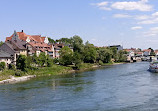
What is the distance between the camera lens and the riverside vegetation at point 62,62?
52.7 meters

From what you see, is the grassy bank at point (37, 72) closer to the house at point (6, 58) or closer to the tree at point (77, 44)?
the house at point (6, 58)

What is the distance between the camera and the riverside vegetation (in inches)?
2074

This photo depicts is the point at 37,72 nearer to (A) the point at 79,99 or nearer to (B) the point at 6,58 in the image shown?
(B) the point at 6,58

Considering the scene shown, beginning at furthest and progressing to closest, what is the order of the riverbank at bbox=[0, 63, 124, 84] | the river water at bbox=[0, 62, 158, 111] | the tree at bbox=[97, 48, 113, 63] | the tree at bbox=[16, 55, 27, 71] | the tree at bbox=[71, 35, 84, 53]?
the tree at bbox=[97, 48, 113, 63] → the tree at bbox=[71, 35, 84, 53] → the tree at bbox=[16, 55, 27, 71] → the riverbank at bbox=[0, 63, 124, 84] → the river water at bbox=[0, 62, 158, 111]

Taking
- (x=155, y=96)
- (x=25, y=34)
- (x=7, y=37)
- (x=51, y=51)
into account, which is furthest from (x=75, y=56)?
(x=155, y=96)

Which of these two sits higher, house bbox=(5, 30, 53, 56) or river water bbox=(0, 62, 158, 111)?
house bbox=(5, 30, 53, 56)

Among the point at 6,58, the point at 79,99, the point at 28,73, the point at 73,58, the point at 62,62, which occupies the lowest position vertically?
the point at 79,99

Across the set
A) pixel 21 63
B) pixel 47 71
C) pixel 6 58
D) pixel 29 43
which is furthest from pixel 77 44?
pixel 6 58

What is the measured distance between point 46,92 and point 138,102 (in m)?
12.7

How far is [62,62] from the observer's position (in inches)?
2808

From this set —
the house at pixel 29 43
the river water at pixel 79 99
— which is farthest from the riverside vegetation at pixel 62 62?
the river water at pixel 79 99

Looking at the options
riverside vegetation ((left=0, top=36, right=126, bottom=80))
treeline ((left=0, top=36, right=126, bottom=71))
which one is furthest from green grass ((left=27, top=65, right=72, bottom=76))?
treeline ((left=0, top=36, right=126, bottom=71))

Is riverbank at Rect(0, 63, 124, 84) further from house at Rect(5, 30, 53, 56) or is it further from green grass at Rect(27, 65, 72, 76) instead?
house at Rect(5, 30, 53, 56)

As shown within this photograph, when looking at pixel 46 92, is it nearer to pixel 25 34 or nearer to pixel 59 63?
pixel 59 63
